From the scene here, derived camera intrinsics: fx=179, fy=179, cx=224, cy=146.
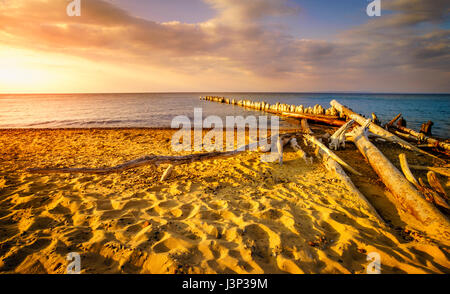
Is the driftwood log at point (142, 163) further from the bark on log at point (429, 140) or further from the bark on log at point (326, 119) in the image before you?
the bark on log at point (326, 119)

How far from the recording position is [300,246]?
270 cm

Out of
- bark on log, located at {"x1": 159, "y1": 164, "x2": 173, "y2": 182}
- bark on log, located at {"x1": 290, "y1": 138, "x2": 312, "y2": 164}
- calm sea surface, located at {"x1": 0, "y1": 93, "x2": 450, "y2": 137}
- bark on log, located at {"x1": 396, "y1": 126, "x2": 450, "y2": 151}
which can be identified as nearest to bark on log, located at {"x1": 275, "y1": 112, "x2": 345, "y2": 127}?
calm sea surface, located at {"x1": 0, "y1": 93, "x2": 450, "y2": 137}

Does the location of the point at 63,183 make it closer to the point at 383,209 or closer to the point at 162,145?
the point at 162,145

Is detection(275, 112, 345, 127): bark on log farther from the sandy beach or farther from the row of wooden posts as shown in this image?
the sandy beach

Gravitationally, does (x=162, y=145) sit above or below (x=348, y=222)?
above

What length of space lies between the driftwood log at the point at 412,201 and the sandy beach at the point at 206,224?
0.62 ft

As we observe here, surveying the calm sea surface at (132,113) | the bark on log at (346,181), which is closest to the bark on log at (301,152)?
the bark on log at (346,181)

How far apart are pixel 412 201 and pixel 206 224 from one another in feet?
13.8

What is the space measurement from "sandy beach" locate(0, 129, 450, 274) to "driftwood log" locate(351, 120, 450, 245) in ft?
0.62

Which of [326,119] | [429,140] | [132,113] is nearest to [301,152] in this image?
[429,140]

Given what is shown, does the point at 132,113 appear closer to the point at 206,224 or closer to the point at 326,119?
the point at 326,119

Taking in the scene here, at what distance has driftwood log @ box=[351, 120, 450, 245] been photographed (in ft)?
10.0
